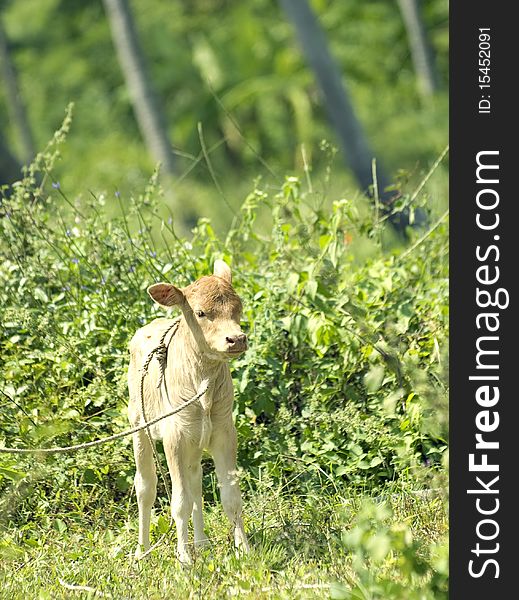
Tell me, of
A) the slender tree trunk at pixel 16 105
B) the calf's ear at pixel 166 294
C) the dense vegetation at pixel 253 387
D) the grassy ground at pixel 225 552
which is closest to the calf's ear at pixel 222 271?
the calf's ear at pixel 166 294

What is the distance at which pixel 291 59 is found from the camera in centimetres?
2672

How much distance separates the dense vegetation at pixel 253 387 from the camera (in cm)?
566

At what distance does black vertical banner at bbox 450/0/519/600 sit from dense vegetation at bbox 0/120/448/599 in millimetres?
707

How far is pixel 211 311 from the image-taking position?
5.12 metres

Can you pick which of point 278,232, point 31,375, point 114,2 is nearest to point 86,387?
point 31,375

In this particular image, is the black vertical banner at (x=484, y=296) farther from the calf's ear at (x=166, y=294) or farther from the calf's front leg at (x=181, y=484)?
the calf's front leg at (x=181, y=484)

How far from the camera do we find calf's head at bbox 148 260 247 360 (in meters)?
5.05

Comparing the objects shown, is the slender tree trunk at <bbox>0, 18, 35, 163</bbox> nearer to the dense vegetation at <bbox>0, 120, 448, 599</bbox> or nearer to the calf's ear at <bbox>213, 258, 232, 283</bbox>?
the dense vegetation at <bbox>0, 120, 448, 599</bbox>

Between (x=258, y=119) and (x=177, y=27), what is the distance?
15.3 feet

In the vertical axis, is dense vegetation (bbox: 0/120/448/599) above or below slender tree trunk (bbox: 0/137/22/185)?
below

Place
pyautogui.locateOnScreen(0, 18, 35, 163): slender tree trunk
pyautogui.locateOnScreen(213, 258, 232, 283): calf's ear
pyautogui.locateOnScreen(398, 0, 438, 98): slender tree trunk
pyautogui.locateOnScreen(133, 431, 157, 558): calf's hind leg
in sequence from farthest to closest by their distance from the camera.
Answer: pyautogui.locateOnScreen(0, 18, 35, 163): slender tree trunk < pyautogui.locateOnScreen(398, 0, 438, 98): slender tree trunk < pyautogui.locateOnScreen(133, 431, 157, 558): calf's hind leg < pyautogui.locateOnScreen(213, 258, 232, 283): calf's ear

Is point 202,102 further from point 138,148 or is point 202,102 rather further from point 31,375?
point 31,375

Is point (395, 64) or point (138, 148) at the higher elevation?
point (395, 64)

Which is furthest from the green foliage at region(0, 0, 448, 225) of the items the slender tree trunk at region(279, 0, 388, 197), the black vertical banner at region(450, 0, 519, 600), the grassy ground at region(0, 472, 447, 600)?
the black vertical banner at region(450, 0, 519, 600)
